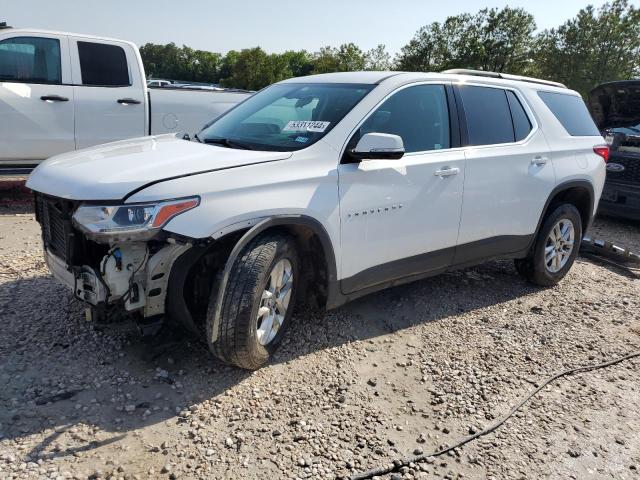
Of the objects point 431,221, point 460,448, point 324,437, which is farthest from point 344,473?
point 431,221

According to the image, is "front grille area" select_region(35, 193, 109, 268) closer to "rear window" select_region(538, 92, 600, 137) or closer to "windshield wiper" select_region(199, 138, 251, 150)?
"windshield wiper" select_region(199, 138, 251, 150)

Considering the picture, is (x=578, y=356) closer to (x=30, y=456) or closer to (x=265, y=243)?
(x=265, y=243)

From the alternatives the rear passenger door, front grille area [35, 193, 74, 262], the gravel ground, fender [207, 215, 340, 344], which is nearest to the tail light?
the rear passenger door

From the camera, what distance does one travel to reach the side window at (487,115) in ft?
13.6

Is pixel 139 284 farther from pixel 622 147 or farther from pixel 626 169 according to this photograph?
pixel 622 147

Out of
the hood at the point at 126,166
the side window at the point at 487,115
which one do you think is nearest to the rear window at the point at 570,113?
the side window at the point at 487,115

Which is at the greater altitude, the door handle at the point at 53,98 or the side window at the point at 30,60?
the side window at the point at 30,60

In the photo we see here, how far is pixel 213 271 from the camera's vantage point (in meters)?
3.06

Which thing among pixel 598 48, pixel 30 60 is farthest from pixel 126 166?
pixel 598 48

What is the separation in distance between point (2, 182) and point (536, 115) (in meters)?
6.63

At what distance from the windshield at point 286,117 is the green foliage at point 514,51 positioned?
25.1 meters

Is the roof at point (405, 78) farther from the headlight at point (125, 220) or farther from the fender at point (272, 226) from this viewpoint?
the headlight at point (125, 220)

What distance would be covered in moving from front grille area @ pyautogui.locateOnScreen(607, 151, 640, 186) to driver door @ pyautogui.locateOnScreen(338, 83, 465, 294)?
16.4ft

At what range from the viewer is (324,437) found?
2.71m
